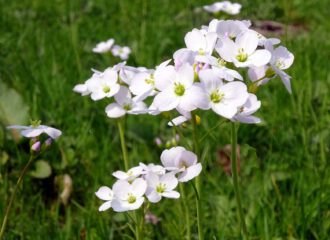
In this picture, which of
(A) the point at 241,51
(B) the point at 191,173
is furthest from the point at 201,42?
(B) the point at 191,173

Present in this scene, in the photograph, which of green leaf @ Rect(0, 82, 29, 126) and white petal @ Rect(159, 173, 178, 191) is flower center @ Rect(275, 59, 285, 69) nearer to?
white petal @ Rect(159, 173, 178, 191)

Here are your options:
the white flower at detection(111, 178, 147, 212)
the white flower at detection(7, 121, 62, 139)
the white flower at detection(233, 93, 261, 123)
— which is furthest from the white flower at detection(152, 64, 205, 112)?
the white flower at detection(7, 121, 62, 139)

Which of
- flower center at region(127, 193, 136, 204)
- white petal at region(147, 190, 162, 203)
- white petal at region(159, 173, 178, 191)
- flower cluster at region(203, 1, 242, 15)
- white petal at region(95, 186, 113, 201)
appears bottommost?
white petal at region(95, 186, 113, 201)

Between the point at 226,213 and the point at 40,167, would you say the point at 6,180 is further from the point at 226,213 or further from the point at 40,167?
the point at 226,213

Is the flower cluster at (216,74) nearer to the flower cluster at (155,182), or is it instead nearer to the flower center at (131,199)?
the flower cluster at (155,182)

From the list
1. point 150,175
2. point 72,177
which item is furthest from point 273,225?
point 72,177

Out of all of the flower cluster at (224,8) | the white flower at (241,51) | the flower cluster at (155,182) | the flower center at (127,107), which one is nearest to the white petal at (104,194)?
the flower cluster at (155,182)
